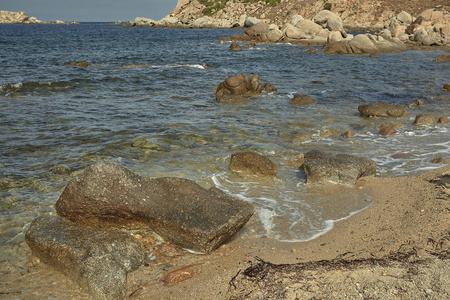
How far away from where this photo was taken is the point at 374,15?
82250 millimetres

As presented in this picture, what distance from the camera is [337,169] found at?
8109 mm

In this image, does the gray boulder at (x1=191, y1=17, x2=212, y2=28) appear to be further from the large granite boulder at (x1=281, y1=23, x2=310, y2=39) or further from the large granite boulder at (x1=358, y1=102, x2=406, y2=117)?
the large granite boulder at (x1=358, y1=102, x2=406, y2=117)

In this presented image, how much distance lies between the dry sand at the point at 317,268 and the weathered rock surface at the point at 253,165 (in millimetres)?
2389

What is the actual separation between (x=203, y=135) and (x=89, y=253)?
6805mm

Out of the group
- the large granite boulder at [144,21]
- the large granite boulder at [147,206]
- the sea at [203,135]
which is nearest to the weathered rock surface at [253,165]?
the sea at [203,135]

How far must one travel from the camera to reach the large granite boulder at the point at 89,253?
187 inches

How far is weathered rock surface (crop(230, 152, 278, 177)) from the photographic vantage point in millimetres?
8516

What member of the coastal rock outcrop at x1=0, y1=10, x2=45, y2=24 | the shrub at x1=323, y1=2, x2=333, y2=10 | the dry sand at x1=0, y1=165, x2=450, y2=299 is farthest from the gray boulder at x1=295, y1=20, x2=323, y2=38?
the coastal rock outcrop at x1=0, y1=10, x2=45, y2=24

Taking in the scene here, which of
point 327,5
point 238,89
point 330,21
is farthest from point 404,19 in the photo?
point 238,89

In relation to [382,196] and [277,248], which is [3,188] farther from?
[382,196]

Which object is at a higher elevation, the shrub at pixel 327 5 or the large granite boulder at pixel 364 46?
the shrub at pixel 327 5

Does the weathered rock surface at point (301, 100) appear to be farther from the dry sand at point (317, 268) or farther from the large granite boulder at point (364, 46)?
the large granite boulder at point (364, 46)

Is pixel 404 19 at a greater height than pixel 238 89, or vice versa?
pixel 404 19

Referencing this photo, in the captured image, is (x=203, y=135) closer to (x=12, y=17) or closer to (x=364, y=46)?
(x=364, y=46)
